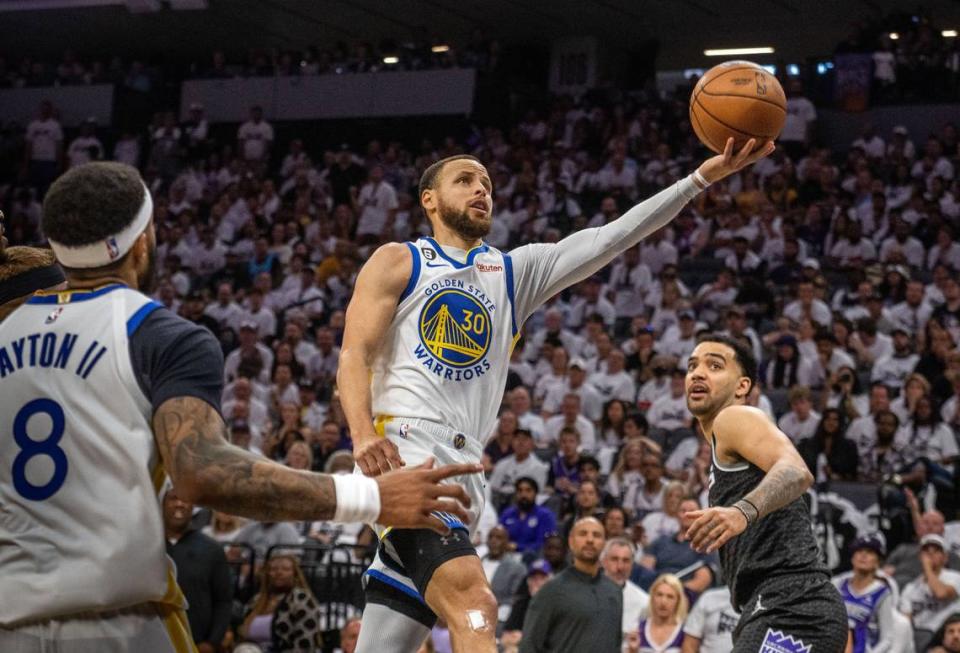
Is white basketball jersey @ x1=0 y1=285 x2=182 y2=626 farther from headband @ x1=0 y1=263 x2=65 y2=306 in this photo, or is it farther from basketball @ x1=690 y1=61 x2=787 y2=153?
basketball @ x1=690 y1=61 x2=787 y2=153

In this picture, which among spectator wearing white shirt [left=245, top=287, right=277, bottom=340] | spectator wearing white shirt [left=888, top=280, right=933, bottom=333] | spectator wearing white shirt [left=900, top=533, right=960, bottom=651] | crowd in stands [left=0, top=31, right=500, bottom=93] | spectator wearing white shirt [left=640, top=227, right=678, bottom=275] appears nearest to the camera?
spectator wearing white shirt [left=900, top=533, right=960, bottom=651]

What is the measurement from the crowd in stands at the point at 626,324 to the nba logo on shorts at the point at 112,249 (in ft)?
25.1

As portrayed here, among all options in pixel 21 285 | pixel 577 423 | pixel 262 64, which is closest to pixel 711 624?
pixel 577 423

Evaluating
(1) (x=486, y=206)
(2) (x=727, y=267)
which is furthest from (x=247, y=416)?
(1) (x=486, y=206)

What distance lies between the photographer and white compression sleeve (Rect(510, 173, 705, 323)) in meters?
5.79

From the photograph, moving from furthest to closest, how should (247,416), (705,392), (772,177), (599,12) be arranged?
(599,12) < (772,177) < (247,416) < (705,392)

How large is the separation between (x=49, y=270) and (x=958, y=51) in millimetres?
20018

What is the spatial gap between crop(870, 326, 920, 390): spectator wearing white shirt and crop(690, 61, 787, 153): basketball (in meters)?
8.60

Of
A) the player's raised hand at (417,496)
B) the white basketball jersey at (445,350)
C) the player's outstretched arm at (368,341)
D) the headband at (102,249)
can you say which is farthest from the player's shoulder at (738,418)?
the headband at (102,249)

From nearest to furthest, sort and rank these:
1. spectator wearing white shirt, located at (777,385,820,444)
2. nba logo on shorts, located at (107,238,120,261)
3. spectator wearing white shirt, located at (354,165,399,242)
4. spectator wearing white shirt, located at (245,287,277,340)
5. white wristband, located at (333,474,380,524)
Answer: white wristband, located at (333,474,380,524) → nba logo on shorts, located at (107,238,120,261) → spectator wearing white shirt, located at (777,385,820,444) → spectator wearing white shirt, located at (245,287,277,340) → spectator wearing white shirt, located at (354,165,399,242)

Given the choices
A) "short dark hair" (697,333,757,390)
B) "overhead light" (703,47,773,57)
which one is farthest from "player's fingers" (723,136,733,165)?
"overhead light" (703,47,773,57)

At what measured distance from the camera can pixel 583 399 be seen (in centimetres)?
1516

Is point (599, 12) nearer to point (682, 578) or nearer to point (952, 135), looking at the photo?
point (952, 135)

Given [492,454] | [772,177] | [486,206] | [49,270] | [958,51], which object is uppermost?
[958,51]
